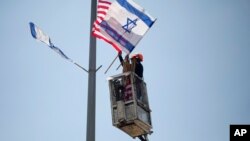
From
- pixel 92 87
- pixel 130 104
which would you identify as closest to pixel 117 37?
pixel 130 104

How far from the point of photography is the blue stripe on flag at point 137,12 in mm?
19391

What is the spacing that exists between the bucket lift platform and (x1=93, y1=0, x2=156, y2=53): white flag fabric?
1026 mm

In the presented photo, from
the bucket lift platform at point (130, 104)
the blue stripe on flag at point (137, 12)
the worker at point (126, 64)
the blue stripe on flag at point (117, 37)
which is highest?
the blue stripe on flag at point (137, 12)

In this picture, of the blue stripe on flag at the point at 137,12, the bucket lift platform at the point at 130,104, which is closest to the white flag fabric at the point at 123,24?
the blue stripe on flag at the point at 137,12

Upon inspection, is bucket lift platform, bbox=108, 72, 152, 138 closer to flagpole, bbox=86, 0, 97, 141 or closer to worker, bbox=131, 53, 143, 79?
worker, bbox=131, 53, 143, 79

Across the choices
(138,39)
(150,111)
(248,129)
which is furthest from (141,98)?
(248,129)

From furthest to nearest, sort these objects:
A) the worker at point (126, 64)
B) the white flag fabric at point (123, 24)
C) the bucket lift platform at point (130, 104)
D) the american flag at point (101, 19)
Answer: the worker at point (126, 64), the white flag fabric at point (123, 24), the bucket lift platform at point (130, 104), the american flag at point (101, 19)

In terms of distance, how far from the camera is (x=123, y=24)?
19031mm

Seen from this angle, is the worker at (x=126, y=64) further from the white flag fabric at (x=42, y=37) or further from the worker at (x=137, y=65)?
the white flag fabric at (x=42, y=37)

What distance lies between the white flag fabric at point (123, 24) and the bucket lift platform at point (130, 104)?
1.03 meters

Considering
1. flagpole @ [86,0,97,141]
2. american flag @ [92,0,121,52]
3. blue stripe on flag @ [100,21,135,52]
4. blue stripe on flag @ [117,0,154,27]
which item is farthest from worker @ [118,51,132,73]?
flagpole @ [86,0,97,141]

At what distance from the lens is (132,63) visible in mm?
19734

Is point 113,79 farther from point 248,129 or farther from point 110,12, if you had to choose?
point 248,129

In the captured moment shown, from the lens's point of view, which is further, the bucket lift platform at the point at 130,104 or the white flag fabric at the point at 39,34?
the white flag fabric at the point at 39,34
